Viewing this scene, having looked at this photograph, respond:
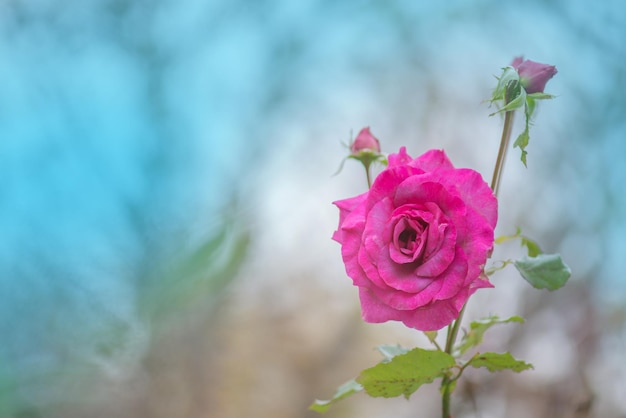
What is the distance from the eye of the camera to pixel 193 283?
121 centimetres

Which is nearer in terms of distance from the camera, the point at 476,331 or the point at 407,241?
the point at 407,241

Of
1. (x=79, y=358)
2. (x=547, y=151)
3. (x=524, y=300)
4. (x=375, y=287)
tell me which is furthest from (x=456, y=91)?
(x=375, y=287)

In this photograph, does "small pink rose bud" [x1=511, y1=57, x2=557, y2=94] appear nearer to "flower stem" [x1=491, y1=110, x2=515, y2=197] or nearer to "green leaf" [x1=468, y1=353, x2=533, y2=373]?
"flower stem" [x1=491, y1=110, x2=515, y2=197]

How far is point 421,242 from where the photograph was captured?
0.38 m

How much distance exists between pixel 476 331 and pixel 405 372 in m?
0.12

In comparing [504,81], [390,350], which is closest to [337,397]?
[390,350]

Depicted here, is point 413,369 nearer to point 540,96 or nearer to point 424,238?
point 424,238

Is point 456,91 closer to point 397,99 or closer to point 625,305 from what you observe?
point 397,99

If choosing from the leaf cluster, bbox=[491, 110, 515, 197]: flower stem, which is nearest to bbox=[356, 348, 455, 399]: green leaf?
the leaf cluster

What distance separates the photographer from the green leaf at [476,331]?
1.67 ft

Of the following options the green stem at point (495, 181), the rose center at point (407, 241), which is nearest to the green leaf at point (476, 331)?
the green stem at point (495, 181)

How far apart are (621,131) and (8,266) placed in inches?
53.5

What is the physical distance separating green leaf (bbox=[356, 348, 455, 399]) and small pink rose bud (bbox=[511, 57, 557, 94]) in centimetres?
20

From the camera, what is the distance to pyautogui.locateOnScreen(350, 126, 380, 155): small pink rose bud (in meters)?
0.53
